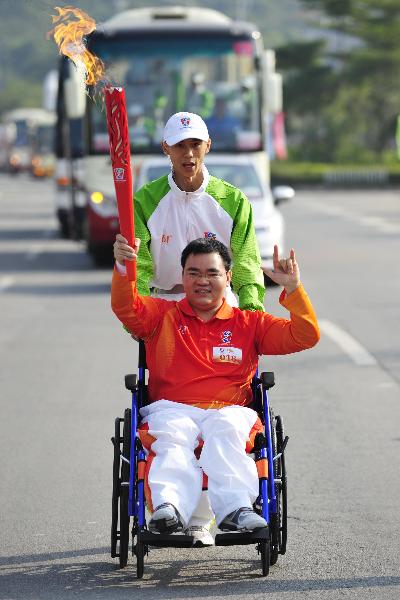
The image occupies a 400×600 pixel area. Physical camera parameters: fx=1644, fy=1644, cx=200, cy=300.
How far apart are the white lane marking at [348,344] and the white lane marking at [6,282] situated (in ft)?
17.0

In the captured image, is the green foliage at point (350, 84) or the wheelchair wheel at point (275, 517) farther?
the green foliage at point (350, 84)

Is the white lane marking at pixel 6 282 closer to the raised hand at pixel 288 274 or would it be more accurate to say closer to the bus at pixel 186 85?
the bus at pixel 186 85

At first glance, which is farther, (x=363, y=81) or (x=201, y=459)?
(x=363, y=81)

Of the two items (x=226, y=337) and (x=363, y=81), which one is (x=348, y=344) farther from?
(x=363, y=81)

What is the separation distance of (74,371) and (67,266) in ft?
33.7

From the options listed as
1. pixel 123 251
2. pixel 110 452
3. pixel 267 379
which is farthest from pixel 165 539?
pixel 110 452

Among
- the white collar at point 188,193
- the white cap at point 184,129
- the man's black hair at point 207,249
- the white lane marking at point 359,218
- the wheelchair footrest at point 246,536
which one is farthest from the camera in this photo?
the white lane marking at point 359,218

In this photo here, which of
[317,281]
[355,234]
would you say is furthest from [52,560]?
[355,234]

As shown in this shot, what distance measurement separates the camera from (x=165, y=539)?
591 cm

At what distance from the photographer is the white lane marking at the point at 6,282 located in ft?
62.5

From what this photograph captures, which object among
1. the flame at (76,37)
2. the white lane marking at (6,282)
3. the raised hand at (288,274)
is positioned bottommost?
the white lane marking at (6,282)

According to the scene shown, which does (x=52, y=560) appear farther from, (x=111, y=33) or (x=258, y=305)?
(x=111, y=33)

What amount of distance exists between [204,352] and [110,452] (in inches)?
98.6

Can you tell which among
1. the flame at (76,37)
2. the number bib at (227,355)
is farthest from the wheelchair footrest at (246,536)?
the flame at (76,37)
